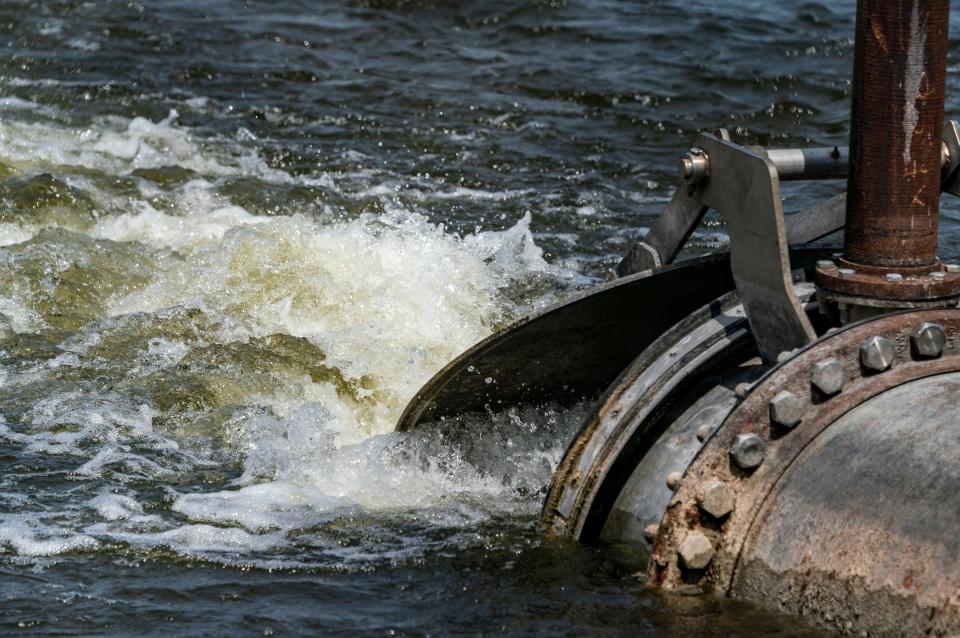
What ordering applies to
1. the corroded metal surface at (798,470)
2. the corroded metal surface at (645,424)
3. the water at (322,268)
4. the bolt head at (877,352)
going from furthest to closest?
the water at (322,268), the corroded metal surface at (645,424), the bolt head at (877,352), the corroded metal surface at (798,470)

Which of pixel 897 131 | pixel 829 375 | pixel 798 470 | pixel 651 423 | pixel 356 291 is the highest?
pixel 897 131

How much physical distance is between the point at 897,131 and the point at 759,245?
1.40ft

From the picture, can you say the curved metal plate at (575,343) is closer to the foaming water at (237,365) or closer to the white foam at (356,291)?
the foaming water at (237,365)

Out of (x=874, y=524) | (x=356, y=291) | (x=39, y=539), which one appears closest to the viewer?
(x=874, y=524)

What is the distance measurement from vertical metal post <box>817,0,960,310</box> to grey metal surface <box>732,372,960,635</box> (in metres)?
0.30

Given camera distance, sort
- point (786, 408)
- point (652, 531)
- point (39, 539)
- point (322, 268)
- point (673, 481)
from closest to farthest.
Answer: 1. point (786, 408)
2. point (673, 481)
3. point (652, 531)
4. point (39, 539)
5. point (322, 268)

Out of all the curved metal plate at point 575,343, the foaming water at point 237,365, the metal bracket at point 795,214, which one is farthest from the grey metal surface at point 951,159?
the foaming water at point 237,365

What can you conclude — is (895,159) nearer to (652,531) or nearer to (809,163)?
(809,163)

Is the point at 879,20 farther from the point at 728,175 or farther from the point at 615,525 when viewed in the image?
the point at 615,525

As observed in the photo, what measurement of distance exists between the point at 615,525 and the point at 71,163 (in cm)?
637

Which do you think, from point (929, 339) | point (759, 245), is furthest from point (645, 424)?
point (929, 339)

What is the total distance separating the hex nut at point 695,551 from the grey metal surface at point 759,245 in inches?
22.2

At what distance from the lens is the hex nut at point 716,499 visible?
3057 millimetres

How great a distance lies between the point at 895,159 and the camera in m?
3.25
